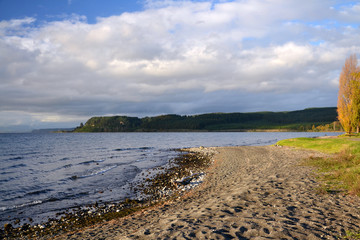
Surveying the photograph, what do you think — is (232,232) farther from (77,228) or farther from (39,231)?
(39,231)

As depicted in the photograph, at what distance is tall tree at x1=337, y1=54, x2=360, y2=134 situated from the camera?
5256 centimetres

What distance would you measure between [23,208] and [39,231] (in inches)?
215

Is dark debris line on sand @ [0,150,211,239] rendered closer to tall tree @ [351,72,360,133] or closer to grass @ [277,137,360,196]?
grass @ [277,137,360,196]

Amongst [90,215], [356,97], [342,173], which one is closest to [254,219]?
[90,215]

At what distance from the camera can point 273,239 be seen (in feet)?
23.3

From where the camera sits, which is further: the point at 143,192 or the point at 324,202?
the point at 143,192

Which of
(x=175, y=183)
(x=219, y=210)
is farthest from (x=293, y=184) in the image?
(x=175, y=183)

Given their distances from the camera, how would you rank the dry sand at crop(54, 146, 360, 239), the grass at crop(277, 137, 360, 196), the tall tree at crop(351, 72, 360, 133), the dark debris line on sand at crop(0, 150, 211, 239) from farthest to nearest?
the tall tree at crop(351, 72, 360, 133) → the grass at crop(277, 137, 360, 196) → the dark debris line on sand at crop(0, 150, 211, 239) → the dry sand at crop(54, 146, 360, 239)

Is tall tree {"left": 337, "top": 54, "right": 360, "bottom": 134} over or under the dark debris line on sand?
over

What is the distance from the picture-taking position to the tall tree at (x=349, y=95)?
5256 centimetres

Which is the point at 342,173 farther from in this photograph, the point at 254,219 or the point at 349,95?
the point at 349,95

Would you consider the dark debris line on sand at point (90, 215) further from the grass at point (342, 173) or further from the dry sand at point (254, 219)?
the grass at point (342, 173)

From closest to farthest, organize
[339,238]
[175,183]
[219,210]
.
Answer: [339,238] < [219,210] < [175,183]

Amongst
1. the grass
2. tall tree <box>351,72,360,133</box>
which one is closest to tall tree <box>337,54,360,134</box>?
tall tree <box>351,72,360,133</box>
